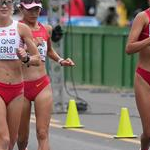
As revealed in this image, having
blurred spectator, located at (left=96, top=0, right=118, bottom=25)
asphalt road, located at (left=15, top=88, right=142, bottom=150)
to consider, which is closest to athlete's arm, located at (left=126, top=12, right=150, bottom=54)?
asphalt road, located at (left=15, top=88, right=142, bottom=150)

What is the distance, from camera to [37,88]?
10820mm

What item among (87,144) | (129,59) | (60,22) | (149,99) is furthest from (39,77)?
(129,59)

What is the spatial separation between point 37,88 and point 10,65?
1.16m

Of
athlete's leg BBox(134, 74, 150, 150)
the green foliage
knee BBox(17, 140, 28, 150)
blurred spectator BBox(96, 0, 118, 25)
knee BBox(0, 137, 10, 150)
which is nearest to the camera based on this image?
knee BBox(0, 137, 10, 150)

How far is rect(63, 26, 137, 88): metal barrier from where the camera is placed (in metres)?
23.9

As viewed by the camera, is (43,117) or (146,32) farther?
(43,117)

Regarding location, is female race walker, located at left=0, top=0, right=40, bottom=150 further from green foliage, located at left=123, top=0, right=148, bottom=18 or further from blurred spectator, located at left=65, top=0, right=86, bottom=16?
blurred spectator, located at left=65, top=0, right=86, bottom=16

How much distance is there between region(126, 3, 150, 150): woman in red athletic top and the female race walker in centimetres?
114

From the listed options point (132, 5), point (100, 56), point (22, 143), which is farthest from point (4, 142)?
point (132, 5)

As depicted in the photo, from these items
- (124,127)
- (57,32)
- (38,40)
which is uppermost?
(38,40)

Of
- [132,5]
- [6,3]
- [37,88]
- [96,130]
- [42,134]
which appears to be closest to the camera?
[6,3]

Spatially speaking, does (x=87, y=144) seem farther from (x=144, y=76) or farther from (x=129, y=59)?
(x=129, y=59)

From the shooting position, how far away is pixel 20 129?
10.9 meters

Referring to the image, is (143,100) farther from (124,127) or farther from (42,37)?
Result: (124,127)
